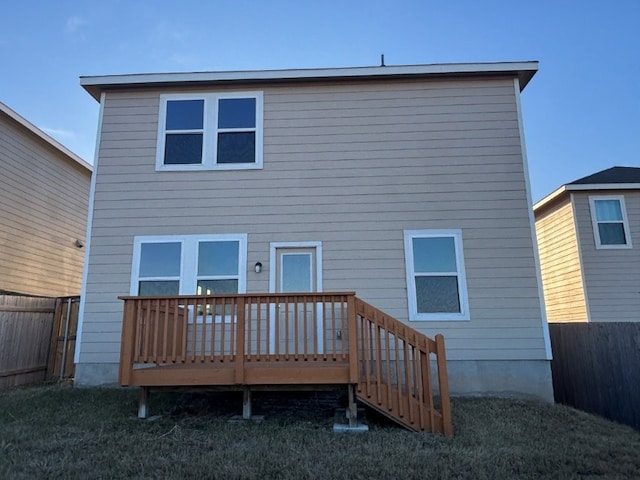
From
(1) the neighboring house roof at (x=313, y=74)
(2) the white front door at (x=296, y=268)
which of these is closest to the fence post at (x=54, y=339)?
(1) the neighboring house roof at (x=313, y=74)

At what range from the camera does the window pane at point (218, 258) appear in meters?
6.87

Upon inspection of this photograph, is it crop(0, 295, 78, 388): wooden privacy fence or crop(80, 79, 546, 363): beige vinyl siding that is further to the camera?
crop(0, 295, 78, 388): wooden privacy fence

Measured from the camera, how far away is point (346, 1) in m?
10.4

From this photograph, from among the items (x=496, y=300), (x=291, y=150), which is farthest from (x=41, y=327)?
(x=496, y=300)

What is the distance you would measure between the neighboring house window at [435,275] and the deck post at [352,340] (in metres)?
2.19

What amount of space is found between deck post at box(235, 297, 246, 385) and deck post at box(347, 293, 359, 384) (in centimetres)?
125

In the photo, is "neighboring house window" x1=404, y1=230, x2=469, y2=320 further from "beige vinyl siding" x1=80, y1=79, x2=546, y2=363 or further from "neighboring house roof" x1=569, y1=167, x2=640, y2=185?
"neighboring house roof" x1=569, y1=167, x2=640, y2=185

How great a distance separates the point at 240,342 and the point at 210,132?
4.19m

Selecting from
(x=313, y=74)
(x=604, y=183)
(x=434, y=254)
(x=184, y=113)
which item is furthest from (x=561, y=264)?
(x=184, y=113)

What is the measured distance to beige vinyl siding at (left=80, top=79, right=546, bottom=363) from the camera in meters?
6.68

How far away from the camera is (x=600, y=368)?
6.11 metres

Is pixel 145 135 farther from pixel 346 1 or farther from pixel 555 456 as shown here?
pixel 555 456

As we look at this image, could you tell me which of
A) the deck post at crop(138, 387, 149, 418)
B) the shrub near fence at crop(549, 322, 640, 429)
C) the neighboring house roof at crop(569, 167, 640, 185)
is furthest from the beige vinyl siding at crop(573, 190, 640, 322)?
the deck post at crop(138, 387, 149, 418)

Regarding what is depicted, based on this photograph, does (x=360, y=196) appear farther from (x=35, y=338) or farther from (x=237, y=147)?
(x=35, y=338)
